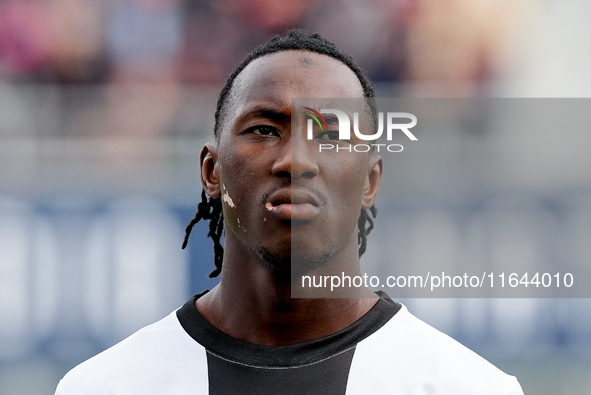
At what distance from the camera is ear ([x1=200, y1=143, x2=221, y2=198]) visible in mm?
2264

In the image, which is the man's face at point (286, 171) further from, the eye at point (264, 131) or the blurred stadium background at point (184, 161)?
the blurred stadium background at point (184, 161)

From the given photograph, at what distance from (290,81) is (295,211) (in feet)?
1.29

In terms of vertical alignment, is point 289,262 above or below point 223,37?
below

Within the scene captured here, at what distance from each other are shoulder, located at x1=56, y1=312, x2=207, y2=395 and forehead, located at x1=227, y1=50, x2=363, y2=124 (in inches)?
27.9

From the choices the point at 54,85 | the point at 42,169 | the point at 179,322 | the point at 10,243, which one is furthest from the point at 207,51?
the point at 179,322

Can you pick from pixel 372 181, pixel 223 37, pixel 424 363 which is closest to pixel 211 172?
pixel 372 181

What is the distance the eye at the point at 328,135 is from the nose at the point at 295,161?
43mm

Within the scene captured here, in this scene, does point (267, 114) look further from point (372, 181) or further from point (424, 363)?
point (424, 363)

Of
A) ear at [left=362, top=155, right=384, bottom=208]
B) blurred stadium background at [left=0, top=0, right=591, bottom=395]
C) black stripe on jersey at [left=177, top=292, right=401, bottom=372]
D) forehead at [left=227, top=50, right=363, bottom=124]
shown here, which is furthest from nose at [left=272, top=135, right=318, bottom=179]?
blurred stadium background at [left=0, top=0, right=591, bottom=395]

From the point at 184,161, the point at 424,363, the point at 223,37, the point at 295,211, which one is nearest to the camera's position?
the point at 295,211

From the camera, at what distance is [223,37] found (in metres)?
5.81

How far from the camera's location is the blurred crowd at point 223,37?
5637 millimetres

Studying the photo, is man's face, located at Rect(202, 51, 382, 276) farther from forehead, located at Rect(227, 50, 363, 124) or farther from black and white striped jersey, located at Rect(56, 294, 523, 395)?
black and white striped jersey, located at Rect(56, 294, 523, 395)

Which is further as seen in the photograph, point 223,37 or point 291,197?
point 223,37
